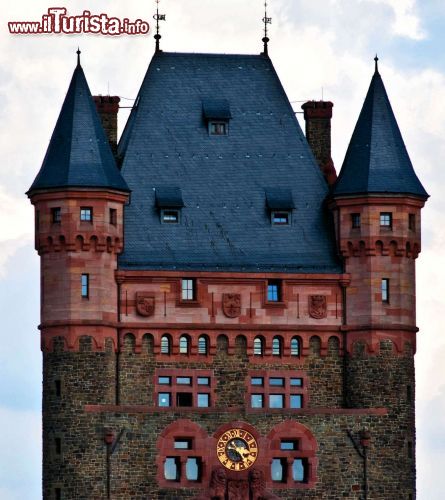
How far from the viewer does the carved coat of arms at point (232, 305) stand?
550ft

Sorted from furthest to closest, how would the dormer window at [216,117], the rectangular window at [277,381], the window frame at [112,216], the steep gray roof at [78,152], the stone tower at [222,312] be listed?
the dormer window at [216,117] → the rectangular window at [277,381] → the window frame at [112,216] → the steep gray roof at [78,152] → the stone tower at [222,312]

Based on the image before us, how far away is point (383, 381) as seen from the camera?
548 ft

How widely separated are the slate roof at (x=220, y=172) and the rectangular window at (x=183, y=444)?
26.2 ft

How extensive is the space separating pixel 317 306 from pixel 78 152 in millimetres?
12874

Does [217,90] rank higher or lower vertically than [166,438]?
higher

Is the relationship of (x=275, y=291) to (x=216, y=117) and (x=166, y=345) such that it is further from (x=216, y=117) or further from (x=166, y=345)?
(x=216, y=117)

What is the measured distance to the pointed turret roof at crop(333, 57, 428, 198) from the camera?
168 m

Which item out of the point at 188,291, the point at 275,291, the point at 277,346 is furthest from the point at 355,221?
the point at 188,291

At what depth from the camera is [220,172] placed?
17125cm

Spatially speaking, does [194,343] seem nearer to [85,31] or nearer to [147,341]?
[147,341]

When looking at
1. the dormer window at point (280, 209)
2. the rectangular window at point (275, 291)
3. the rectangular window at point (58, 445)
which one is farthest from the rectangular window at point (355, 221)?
the rectangular window at point (58, 445)

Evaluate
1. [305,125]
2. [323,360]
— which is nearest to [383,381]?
[323,360]

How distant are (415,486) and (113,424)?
14063 millimetres

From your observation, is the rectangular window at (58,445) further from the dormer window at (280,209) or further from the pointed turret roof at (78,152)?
the dormer window at (280,209)
